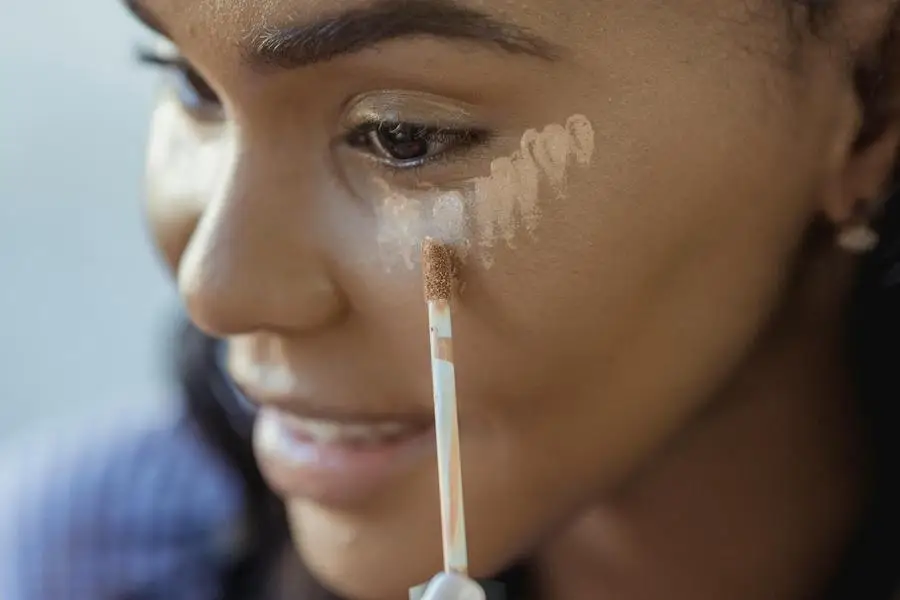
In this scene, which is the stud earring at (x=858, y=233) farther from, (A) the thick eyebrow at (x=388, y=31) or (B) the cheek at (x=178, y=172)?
(B) the cheek at (x=178, y=172)

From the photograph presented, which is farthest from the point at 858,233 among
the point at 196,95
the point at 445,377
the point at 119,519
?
the point at 119,519

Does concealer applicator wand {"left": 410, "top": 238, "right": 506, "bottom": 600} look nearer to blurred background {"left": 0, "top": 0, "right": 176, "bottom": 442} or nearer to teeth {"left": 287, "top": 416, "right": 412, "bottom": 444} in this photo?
teeth {"left": 287, "top": 416, "right": 412, "bottom": 444}

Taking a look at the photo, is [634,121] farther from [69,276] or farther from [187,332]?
[69,276]

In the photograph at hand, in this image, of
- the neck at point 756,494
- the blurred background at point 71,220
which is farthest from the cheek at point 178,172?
the blurred background at point 71,220

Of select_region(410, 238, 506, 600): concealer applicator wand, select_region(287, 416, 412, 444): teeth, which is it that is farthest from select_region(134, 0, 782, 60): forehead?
select_region(287, 416, 412, 444): teeth

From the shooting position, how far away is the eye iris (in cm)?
46

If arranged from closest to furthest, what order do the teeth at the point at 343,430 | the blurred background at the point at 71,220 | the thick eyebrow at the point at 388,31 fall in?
the thick eyebrow at the point at 388,31
the teeth at the point at 343,430
the blurred background at the point at 71,220

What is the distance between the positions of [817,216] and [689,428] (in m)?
0.14

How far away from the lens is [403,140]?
467 millimetres

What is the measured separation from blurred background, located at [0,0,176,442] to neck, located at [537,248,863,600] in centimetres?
72

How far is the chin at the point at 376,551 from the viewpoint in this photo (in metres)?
0.54

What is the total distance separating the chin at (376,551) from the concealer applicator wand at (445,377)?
65 mm

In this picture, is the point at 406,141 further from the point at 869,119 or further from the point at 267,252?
the point at 869,119

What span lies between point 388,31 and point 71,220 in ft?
3.11
